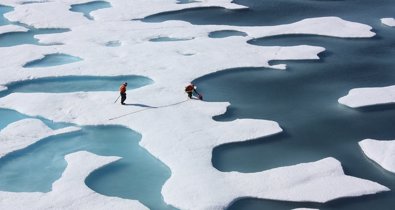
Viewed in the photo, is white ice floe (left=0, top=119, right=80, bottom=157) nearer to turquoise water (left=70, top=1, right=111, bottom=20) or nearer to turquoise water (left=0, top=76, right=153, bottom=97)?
turquoise water (left=0, top=76, right=153, bottom=97)

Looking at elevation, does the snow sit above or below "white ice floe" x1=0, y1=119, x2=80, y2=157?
above

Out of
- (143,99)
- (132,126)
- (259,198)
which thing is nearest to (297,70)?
(143,99)

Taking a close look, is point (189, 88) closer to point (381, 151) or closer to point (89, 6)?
point (381, 151)

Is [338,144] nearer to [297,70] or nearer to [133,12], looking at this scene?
[297,70]

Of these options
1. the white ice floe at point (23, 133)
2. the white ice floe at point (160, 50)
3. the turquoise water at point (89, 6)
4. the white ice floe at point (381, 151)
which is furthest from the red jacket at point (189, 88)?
the turquoise water at point (89, 6)

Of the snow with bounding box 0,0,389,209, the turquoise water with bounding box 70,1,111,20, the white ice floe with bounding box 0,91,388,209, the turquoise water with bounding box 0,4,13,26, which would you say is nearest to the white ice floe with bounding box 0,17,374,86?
the snow with bounding box 0,0,389,209

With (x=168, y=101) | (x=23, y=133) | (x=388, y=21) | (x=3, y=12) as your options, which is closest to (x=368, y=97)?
(x=168, y=101)
